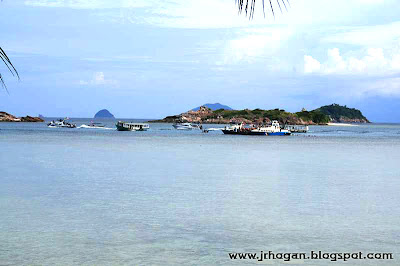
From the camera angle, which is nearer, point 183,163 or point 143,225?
point 143,225

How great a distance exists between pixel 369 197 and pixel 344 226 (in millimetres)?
6837

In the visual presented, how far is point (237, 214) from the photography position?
17.5 meters

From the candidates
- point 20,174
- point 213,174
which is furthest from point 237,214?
point 20,174

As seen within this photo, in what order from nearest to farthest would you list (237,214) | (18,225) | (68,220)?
(18,225), (68,220), (237,214)

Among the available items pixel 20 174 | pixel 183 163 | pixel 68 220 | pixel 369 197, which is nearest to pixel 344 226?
pixel 369 197

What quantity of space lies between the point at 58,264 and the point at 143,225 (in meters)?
4.25

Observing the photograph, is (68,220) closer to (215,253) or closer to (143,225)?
(143,225)

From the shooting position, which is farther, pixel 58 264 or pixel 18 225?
pixel 18 225

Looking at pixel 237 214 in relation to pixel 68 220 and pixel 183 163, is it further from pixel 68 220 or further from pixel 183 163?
pixel 183 163

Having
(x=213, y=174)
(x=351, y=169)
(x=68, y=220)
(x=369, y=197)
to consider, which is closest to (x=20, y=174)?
(x=213, y=174)

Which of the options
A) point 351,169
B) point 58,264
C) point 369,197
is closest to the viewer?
point 58,264

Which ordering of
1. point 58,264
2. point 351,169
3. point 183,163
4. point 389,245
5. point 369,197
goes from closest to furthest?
point 58,264 → point 389,245 → point 369,197 → point 351,169 → point 183,163

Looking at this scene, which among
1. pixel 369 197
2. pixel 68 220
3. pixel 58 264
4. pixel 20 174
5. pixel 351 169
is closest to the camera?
pixel 58 264

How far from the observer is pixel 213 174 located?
103ft
